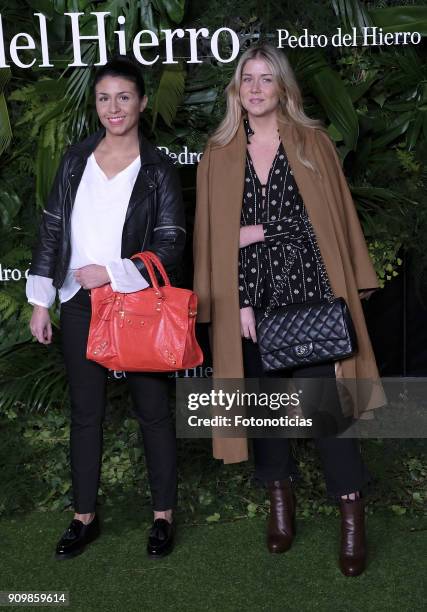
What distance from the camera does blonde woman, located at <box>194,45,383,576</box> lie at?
3045mm

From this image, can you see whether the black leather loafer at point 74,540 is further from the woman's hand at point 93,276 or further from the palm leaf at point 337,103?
the palm leaf at point 337,103

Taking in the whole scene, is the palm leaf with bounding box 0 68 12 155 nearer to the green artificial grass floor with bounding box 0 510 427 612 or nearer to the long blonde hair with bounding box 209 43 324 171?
the long blonde hair with bounding box 209 43 324 171

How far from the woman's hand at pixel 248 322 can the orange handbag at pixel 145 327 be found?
244mm

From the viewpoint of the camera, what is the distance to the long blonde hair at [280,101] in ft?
9.93

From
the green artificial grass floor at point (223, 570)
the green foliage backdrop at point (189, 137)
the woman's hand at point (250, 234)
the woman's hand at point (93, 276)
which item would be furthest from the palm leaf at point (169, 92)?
the green artificial grass floor at point (223, 570)

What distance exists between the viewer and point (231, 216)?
10.1 feet

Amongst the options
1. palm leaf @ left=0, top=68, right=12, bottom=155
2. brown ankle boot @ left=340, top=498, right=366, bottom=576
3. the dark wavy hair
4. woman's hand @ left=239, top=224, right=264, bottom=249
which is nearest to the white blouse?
the dark wavy hair

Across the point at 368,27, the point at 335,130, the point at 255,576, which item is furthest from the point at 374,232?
the point at 255,576

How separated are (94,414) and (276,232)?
3.12 ft

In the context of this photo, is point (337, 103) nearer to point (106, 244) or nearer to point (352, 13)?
point (352, 13)

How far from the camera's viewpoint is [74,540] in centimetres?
331

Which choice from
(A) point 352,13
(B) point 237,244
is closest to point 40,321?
(B) point 237,244

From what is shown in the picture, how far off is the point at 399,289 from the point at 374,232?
1.72ft

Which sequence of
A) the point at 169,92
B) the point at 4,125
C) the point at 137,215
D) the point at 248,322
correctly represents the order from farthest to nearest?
the point at 4,125, the point at 169,92, the point at 248,322, the point at 137,215
